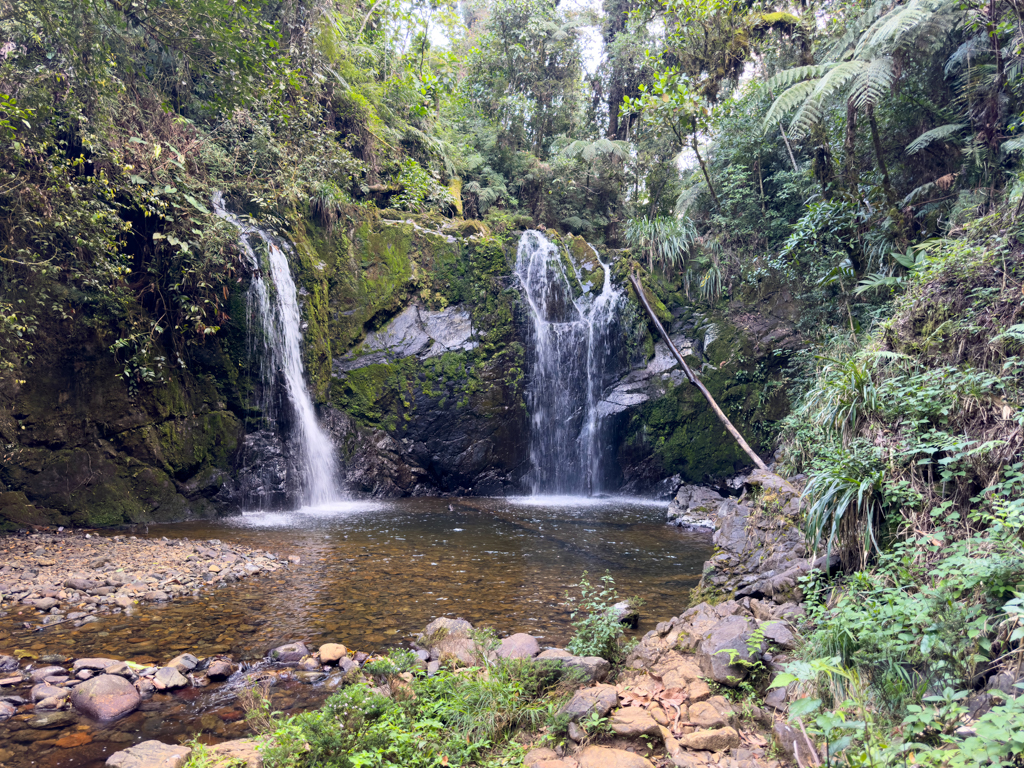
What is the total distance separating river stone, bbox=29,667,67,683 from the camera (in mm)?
3562

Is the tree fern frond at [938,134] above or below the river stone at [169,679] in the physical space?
above

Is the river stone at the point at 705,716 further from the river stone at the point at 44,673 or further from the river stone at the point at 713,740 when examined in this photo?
the river stone at the point at 44,673

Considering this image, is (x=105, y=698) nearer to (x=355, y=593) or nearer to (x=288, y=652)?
(x=288, y=652)

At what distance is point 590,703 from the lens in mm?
2789

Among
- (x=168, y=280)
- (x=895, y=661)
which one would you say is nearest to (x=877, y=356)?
(x=895, y=661)

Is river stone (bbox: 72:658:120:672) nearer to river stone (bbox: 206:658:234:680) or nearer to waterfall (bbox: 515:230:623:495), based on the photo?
river stone (bbox: 206:658:234:680)

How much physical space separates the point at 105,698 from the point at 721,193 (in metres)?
14.5

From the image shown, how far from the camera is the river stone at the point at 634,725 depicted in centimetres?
260

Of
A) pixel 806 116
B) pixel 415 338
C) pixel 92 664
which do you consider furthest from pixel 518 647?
pixel 806 116

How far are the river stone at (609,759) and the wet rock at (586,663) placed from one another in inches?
28.0

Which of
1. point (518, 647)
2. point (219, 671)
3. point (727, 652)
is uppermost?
point (727, 652)

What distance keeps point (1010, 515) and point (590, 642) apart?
2.51 m

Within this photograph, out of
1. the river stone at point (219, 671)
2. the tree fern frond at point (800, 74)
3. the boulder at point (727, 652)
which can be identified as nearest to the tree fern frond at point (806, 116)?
the tree fern frond at point (800, 74)

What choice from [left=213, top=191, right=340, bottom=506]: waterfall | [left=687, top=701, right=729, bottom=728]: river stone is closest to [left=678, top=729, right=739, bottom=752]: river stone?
[left=687, top=701, right=729, bottom=728]: river stone
